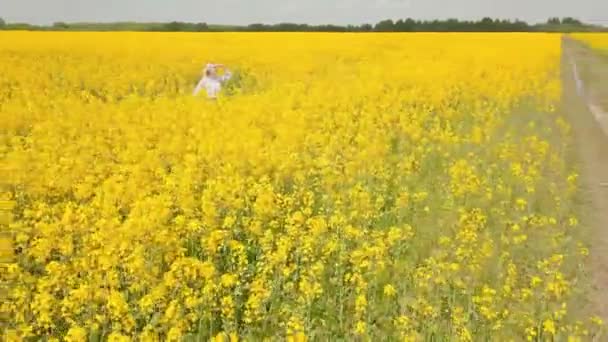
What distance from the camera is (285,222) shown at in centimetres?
596

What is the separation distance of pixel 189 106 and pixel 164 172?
3.94 meters

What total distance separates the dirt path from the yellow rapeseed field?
Result: 0.70 ft

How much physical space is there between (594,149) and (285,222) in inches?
314

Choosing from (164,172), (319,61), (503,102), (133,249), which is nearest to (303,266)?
(133,249)

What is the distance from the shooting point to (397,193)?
7449 millimetres

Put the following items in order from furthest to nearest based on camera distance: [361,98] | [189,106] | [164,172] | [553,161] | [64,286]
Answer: [361,98]
[189,106]
[553,161]
[164,172]
[64,286]

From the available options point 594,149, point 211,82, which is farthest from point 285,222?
point 211,82

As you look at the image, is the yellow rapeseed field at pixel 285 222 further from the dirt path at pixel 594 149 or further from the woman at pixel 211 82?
the woman at pixel 211 82

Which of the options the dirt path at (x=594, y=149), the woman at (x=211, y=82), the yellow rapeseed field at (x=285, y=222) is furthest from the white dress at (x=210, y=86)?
the dirt path at (x=594, y=149)

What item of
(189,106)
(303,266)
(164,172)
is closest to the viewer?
(303,266)

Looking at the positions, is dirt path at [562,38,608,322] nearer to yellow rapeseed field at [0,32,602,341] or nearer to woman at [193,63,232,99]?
yellow rapeseed field at [0,32,602,341]

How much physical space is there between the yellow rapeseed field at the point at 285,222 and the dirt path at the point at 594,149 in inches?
8.4

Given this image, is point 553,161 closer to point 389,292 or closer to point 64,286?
point 389,292

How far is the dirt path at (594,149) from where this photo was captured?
6.36m
